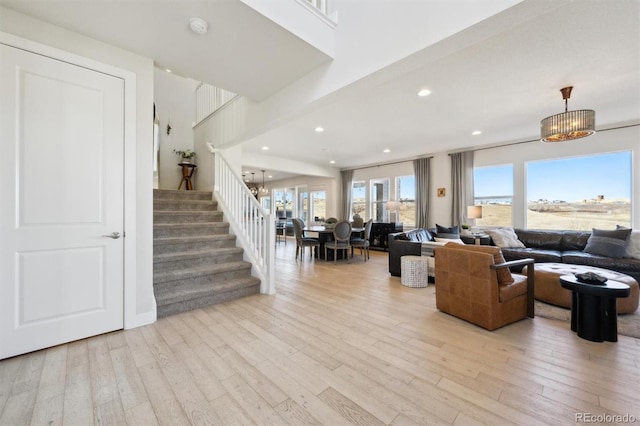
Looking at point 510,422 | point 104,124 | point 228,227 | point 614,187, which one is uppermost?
point 104,124

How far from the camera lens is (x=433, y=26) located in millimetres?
1734

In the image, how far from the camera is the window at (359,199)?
883 cm

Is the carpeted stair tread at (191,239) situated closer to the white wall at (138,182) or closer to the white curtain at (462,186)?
the white wall at (138,182)

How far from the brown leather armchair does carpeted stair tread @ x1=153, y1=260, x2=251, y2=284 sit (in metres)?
2.55

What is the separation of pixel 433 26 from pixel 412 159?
6022 mm

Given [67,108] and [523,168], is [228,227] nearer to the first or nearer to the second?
[67,108]

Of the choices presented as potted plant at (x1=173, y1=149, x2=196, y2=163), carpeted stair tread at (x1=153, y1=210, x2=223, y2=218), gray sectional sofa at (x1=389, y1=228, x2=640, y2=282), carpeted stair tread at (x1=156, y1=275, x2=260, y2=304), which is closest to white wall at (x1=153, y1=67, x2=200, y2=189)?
potted plant at (x1=173, y1=149, x2=196, y2=163)

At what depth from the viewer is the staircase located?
2.92 metres

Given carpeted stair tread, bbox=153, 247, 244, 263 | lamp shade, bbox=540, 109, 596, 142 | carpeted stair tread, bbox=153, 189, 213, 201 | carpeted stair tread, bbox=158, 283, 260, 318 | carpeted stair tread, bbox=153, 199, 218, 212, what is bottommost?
carpeted stair tread, bbox=158, 283, 260, 318

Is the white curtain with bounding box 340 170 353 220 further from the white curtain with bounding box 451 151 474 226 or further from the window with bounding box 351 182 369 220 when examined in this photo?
the white curtain with bounding box 451 151 474 226

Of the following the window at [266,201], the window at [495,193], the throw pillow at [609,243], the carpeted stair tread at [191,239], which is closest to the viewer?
the carpeted stair tread at [191,239]

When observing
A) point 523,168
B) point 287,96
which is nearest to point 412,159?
point 523,168

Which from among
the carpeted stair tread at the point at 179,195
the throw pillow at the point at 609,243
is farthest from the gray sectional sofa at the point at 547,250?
the carpeted stair tread at the point at 179,195

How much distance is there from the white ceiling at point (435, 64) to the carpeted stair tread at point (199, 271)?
2.11 m
